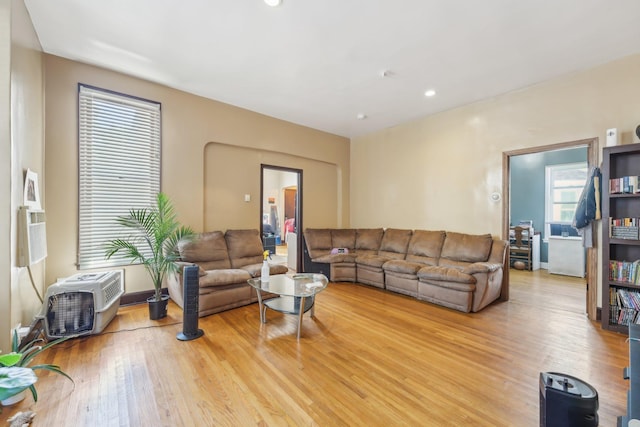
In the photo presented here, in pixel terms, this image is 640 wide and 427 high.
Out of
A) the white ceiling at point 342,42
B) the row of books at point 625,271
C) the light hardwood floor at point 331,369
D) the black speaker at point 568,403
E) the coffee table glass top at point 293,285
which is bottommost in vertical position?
the light hardwood floor at point 331,369

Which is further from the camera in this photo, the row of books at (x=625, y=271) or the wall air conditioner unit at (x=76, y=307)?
the row of books at (x=625, y=271)

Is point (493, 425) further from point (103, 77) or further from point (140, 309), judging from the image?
point (103, 77)

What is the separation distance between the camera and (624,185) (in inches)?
112

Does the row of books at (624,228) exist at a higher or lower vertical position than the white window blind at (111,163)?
lower

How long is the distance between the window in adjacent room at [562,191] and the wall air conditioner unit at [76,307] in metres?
8.10

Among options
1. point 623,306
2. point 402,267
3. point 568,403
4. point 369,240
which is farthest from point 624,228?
point 369,240

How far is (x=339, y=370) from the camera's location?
6.97 ft

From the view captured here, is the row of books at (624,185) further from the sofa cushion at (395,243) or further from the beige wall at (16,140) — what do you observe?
the beige wall at (16,140)

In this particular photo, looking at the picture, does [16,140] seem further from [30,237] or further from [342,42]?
[342,42]

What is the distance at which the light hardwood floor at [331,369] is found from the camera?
1.67m

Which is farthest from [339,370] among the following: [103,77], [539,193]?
[539,193]

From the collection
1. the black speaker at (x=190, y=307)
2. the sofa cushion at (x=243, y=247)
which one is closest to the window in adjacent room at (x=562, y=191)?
the sofa cushion at (x=243, y=247)

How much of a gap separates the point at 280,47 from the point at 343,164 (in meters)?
3.56

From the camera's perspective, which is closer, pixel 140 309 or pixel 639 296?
pixel 639 296
